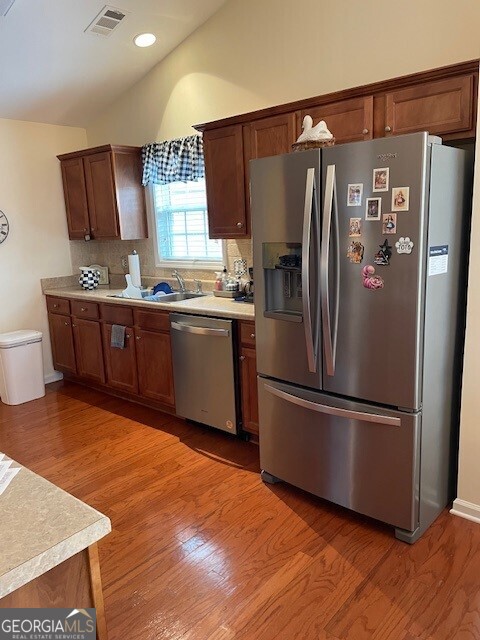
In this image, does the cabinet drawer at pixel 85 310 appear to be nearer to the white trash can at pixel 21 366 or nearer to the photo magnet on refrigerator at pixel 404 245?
the white trash can at pixel 21 366

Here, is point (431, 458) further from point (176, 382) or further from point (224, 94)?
point (224, 94)

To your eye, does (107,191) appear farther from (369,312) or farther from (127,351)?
(369,312)

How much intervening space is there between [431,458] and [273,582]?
3.00 ft

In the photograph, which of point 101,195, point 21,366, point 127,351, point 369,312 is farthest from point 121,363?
point 369,312

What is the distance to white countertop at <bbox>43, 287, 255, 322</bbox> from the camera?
10.3 ft

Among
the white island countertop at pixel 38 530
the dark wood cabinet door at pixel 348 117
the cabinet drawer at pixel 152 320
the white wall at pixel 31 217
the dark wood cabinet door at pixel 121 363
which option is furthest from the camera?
the white wall at pixel 31 217

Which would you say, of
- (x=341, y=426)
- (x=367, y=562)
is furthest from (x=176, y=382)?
(x=367, y=562)

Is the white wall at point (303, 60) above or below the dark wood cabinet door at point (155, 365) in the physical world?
above

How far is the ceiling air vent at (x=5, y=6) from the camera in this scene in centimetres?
297

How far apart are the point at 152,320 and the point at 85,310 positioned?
0.96 meters

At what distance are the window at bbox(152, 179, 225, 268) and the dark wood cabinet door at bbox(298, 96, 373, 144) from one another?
4.69 ft

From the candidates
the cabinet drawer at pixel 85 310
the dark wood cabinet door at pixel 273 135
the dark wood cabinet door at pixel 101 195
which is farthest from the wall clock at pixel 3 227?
the dark wood cabinet door at pixel 273 135

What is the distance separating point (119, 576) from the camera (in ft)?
7.03

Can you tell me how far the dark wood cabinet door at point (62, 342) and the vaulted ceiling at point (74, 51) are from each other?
6.13ft
